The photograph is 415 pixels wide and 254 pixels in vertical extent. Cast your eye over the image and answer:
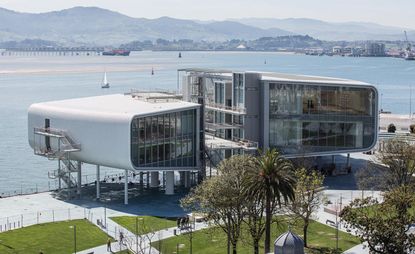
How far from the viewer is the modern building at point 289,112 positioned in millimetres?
74750

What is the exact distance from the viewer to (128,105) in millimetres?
70250

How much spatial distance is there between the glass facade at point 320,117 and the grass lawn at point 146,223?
20178 mm

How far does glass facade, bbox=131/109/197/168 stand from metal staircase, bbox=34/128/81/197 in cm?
606

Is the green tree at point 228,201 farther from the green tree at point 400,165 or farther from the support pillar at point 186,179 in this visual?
the support pillar at point 186,179

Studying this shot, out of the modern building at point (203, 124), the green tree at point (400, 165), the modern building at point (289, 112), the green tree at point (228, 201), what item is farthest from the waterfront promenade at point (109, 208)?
the green tree at point (228, 201)

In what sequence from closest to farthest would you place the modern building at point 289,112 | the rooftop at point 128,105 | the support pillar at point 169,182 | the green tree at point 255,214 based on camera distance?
the green tree at point 255,214
the rooftop at point 128,105
the support pillar at point 169,182
the modern building at point 289,112

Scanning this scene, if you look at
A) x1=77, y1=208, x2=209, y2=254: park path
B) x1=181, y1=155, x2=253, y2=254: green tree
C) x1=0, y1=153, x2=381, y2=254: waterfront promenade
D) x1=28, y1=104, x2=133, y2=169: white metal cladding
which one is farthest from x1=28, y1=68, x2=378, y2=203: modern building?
x1=181, y1=155, x2=253, y2=254: green tree

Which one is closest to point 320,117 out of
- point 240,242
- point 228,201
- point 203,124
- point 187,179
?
point 203,124

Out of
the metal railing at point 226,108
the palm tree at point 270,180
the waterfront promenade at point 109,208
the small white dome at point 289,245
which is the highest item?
the metal railing at point 226,108

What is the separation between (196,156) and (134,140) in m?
7.43

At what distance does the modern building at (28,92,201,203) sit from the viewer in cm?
6500

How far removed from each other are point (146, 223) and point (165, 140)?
11.7m

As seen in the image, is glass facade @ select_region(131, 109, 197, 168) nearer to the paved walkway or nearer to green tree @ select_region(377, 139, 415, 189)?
the paved walkway

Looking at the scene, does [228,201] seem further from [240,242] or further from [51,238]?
[51,238]
